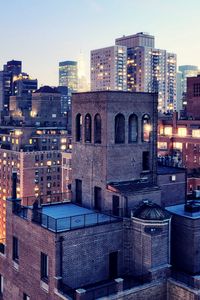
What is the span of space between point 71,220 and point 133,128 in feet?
37.5

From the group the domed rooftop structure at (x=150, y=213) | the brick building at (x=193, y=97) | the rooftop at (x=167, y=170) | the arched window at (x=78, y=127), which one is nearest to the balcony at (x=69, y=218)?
the domed rooftop structure at (x=150, y=213)

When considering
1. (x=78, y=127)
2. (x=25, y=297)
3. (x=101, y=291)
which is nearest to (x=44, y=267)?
(x=25, y=297)

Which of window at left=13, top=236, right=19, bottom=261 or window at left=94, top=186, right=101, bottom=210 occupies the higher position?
window at left=94, top=186, right=101, bottom=210

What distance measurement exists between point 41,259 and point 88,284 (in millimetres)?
4511

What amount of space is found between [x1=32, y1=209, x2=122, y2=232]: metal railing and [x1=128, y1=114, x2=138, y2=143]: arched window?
805 centimetres

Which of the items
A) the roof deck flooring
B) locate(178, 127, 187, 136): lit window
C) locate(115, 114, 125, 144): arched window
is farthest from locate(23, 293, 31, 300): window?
locate(178, 127, 187, 136): lit window

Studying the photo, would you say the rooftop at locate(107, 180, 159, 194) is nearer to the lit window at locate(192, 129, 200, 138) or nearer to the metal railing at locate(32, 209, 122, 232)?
the metal railing at locate(32, 209, 122, 232)

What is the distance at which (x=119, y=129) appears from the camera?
43.2m

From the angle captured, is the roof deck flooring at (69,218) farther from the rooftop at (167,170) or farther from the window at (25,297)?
the rooftop at (167,170)

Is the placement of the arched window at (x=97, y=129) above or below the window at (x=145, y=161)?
above

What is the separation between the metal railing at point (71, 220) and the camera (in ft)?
121

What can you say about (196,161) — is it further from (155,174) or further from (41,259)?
(41,259)

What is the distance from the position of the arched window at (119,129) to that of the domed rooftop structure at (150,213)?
25.4 feet

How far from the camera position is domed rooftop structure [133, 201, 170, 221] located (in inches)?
1455
